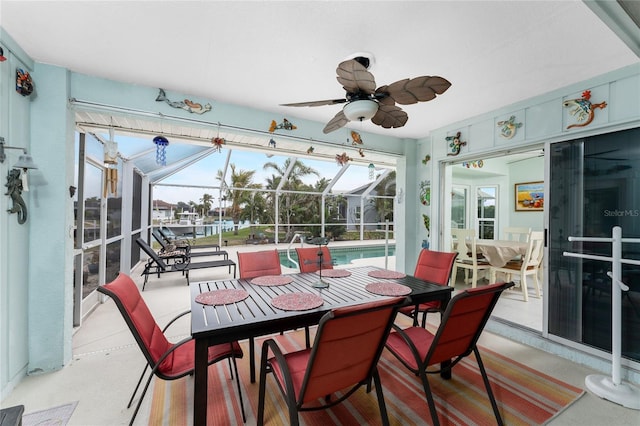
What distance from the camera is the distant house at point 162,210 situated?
7.82 meters

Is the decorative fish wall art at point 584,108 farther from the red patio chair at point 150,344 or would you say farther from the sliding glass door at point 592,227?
the red patio chair at point 150,344

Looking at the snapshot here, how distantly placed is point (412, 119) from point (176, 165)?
6315 millimetres

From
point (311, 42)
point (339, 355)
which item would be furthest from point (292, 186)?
point (339, 355)

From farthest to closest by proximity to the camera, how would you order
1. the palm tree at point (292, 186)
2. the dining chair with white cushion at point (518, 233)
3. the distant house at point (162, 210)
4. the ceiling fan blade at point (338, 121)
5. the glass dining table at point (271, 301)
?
1. the palm tree at point (292, 186)
2. the distant house at point (162, 210)
3. the dining chair with white cushion at point (518, 233)
4. the ceiling fan blade at point (338, 121)
5. the glass dining table at point (271, 301)

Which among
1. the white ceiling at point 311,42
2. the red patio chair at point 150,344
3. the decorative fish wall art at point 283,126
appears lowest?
the red patio chair at point 150,344

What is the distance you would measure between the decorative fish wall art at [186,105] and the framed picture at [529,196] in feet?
24.2

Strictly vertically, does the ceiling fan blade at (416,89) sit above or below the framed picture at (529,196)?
above

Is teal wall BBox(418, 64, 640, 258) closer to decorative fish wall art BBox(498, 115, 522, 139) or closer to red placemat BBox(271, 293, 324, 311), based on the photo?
decorative fish wall art BBox(498, 115, 522, 139)

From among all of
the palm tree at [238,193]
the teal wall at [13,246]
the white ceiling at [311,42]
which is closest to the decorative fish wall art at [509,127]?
the white ceiling at [311,42]

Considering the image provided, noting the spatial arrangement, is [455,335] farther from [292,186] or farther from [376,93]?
[292,186]

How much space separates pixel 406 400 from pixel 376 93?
6.78ft

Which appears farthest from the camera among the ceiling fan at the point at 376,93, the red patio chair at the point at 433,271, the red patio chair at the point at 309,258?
the red patio chair at the point at 309,258

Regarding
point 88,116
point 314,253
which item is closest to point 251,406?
point 314,253

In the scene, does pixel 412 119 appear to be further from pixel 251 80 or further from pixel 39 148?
pixel 39 148
